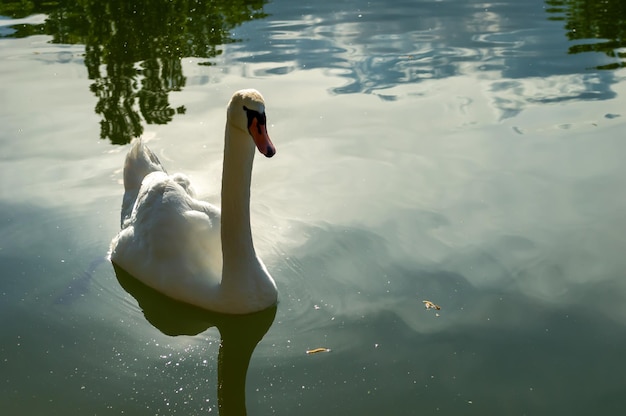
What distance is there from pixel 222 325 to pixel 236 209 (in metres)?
0.80

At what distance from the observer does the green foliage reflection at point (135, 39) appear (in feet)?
32.7

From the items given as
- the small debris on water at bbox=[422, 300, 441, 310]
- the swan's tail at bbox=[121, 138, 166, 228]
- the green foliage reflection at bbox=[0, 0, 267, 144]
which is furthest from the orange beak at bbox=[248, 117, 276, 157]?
the green foliage reflection at bbox=[0, 0, 267, 144]

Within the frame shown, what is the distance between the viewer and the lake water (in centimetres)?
500

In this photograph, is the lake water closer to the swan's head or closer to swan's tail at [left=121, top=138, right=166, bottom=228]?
swan's tail at [left=121, top=138, right=166, bottom=228]

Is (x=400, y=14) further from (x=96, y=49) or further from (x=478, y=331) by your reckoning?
(x=478, y=331)

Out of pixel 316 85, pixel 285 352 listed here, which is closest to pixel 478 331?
pixel 285 352

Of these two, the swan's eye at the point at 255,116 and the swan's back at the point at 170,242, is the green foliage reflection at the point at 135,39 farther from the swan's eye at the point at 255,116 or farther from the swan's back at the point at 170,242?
the swan's eye at the point at 255,116

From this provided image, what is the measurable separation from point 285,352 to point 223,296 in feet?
2.17

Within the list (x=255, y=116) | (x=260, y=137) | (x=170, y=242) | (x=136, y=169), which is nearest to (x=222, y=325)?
(x=170, y=242)

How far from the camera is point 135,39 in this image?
13.2 m

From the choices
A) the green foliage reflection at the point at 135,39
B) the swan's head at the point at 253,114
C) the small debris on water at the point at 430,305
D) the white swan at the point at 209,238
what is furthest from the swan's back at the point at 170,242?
the green foliage reflection at the point at 135,39

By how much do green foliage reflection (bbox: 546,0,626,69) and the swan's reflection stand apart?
24.7 feet

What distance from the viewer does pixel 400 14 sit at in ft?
48.3

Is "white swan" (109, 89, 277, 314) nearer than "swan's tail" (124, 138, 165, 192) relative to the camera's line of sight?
Yes
